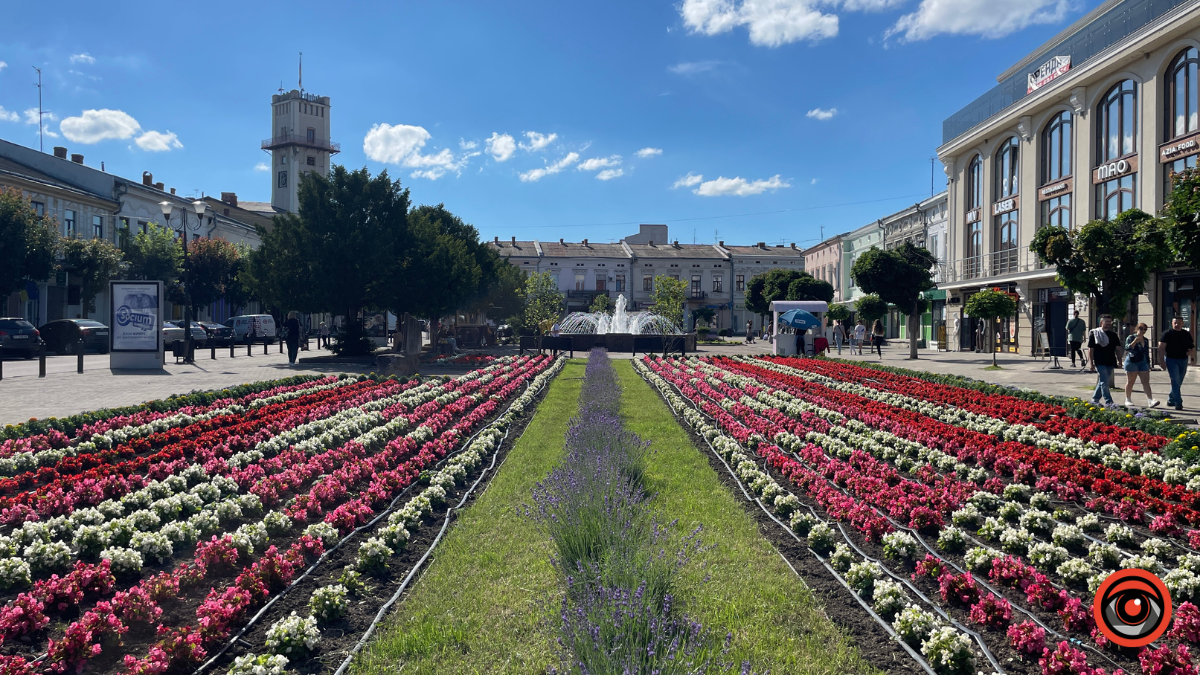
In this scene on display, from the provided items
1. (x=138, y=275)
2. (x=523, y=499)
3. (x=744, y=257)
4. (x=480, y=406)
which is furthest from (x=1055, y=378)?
(x=744, y=257)

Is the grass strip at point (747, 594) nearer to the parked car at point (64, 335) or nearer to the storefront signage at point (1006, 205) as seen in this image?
the parked car at point (64, 335)

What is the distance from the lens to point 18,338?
25.6m

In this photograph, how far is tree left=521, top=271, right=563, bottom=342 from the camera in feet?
151

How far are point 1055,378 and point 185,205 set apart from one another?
52368 mm

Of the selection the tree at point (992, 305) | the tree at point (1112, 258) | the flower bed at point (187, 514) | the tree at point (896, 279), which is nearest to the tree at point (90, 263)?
the flower bed at point (187, 514)

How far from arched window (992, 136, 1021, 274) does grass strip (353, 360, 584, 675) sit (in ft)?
111

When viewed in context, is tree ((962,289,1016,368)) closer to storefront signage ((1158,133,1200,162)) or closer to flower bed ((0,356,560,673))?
storefront signage ((1158,133,1200,162))

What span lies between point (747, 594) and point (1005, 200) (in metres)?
35.3

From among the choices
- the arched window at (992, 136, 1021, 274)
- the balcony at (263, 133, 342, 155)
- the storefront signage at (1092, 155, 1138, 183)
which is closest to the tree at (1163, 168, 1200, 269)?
the storefront signage at (1092, 155, 1138, 183)

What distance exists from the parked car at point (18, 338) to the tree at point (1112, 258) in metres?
31.0

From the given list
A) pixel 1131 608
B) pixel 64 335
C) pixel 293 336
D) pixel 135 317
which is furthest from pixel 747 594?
pixel 64 335

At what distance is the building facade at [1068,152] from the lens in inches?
917

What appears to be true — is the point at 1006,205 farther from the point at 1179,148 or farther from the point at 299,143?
the point at 299,143

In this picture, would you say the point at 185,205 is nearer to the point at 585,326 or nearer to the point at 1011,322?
the point at 585,326
